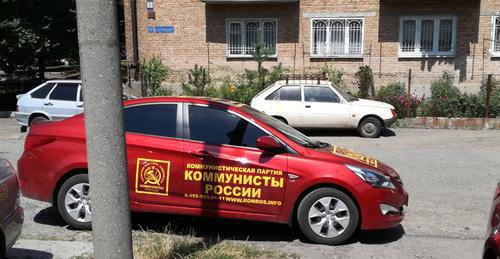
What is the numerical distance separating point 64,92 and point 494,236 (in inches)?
506

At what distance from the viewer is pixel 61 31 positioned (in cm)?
2127

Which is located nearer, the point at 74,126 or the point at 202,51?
the point at 74,126

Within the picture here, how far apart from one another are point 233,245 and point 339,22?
1674cm

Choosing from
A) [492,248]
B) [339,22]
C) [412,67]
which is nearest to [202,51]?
[339,22]

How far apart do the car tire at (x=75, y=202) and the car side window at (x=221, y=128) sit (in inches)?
54.1

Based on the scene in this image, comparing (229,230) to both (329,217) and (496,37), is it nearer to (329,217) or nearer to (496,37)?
(329,217)

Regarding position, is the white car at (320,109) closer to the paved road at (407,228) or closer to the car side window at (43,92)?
the paved road at (407,228)

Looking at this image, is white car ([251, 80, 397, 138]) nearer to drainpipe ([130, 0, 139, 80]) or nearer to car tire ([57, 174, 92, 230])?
drainpipe ([130, 0, 139, 80])

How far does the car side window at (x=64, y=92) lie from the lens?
1446 centimetres

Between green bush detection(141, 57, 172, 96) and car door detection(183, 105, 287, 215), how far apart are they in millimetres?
13879

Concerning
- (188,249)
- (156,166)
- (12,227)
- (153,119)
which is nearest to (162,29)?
(153,119)

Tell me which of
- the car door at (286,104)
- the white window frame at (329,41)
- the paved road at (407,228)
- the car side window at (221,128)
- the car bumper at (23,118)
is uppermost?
the white window frame at (329,41)

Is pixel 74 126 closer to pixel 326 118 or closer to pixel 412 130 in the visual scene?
pixel 326 118

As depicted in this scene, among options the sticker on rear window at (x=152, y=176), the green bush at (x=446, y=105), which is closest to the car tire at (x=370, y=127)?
the green bush at (x=446, y=105)
